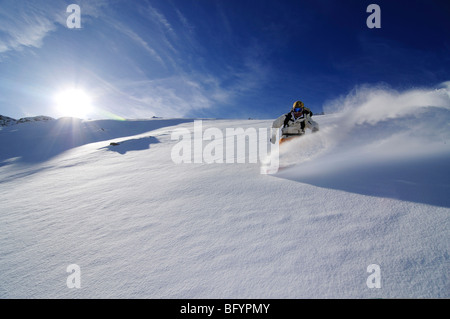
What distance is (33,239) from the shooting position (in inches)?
88.6

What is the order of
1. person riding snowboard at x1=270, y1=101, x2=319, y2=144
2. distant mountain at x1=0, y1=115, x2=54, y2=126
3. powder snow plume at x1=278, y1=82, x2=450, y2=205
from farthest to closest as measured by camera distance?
distant mountain at x1=0, y1=115, x2=54, y2=126
person riding snowboard at x1=270, y1=101, x2=319, y2=144
powder snow plume at x1=278, y1=82, x2=450, y2=205

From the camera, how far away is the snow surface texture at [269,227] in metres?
1.32

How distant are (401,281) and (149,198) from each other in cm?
308

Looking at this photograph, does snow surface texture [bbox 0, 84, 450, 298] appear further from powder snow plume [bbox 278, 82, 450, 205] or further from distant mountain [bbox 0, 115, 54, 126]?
distant mountain [bbox 0, 115, 54, 126]

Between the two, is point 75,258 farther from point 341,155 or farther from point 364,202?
point 341,155

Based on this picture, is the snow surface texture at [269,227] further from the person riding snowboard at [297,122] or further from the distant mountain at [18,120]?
the distant mountain at [18,120]

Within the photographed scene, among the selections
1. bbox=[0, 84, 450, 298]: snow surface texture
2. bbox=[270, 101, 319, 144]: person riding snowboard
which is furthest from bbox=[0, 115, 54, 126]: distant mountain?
bbox=[270, 101, 319, 144]: person riding snowboard

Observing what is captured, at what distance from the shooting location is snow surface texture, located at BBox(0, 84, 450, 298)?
4.34 feet

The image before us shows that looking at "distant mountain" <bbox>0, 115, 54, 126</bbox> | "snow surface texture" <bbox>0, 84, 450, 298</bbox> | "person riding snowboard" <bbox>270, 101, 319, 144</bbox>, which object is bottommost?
"snow surface texture" <bbox>0, 84, 450, 298</bbox>

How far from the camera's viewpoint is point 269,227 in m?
1.90

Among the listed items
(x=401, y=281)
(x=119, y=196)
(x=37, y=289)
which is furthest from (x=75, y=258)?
(x=401, y=281)

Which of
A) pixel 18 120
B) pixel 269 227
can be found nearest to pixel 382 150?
pixel 269 227

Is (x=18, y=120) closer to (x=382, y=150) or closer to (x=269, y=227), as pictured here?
(x=269, y=227)
